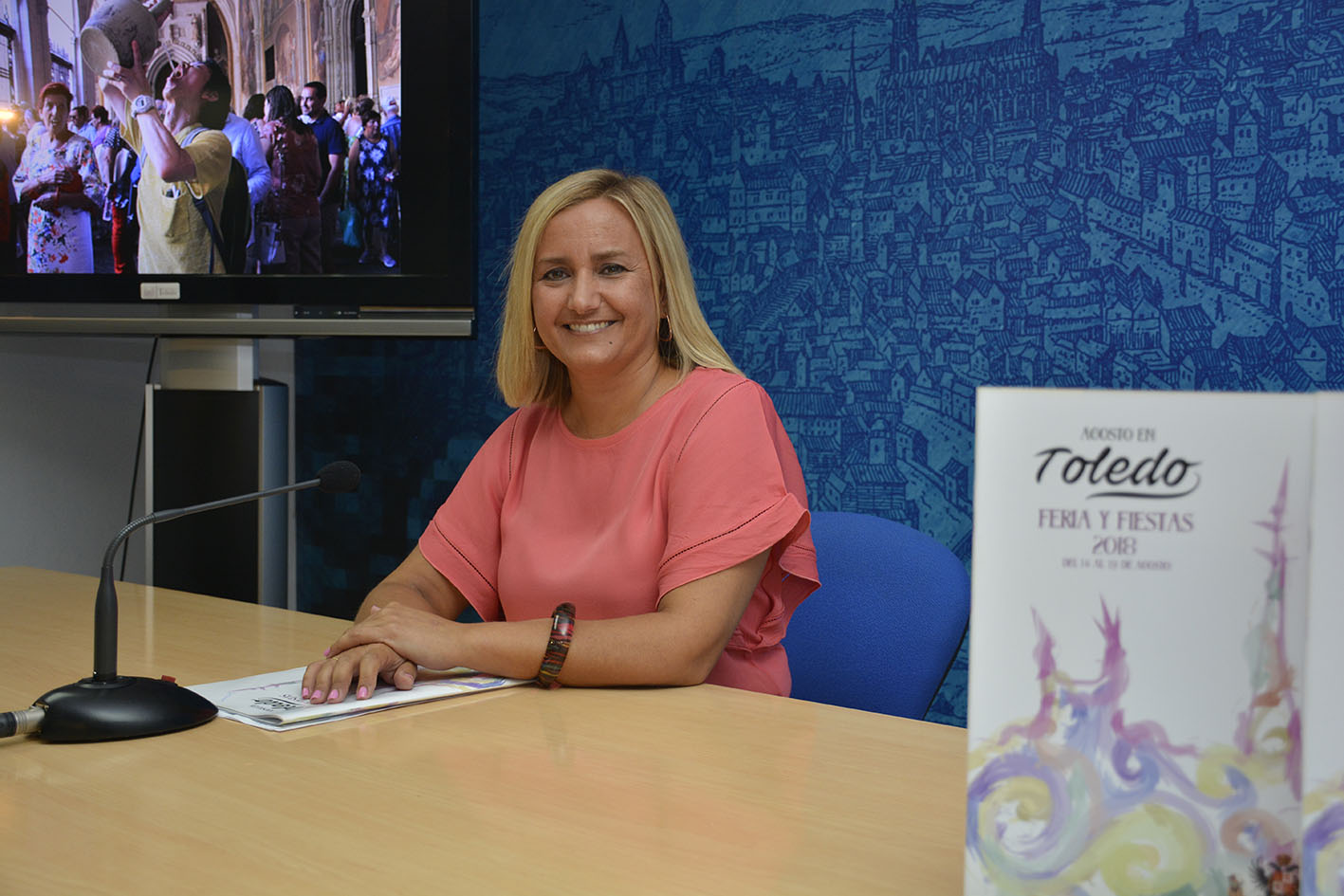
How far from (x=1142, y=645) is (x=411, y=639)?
0.84 m

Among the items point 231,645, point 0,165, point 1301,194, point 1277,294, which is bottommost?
point 231,645

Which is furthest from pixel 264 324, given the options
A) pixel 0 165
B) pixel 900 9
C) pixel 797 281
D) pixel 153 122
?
pixel 900 9

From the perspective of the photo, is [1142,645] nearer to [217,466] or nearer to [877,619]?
[877,619]

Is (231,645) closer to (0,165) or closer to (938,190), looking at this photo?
(938,190)

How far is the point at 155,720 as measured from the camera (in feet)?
3.27

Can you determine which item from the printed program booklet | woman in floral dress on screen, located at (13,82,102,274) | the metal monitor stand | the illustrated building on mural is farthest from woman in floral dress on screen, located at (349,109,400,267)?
the printed program booklet

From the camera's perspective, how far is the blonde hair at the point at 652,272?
62.8 inches

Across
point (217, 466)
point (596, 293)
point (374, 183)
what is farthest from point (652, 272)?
point (217, 466)

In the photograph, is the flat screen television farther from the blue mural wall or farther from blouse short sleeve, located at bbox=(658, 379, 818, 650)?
blouse short sleeve, located at bbox=(658, 379, 818, 650)

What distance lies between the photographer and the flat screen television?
2391 millimetres

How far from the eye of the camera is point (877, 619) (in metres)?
1.48

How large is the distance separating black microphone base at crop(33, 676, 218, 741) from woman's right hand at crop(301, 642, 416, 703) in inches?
4.4

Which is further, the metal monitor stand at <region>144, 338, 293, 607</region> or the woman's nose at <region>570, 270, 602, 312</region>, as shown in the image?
the metal monitor stand at <region>144, 338, 293, 607</region>

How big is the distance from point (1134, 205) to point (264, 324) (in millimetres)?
1763
